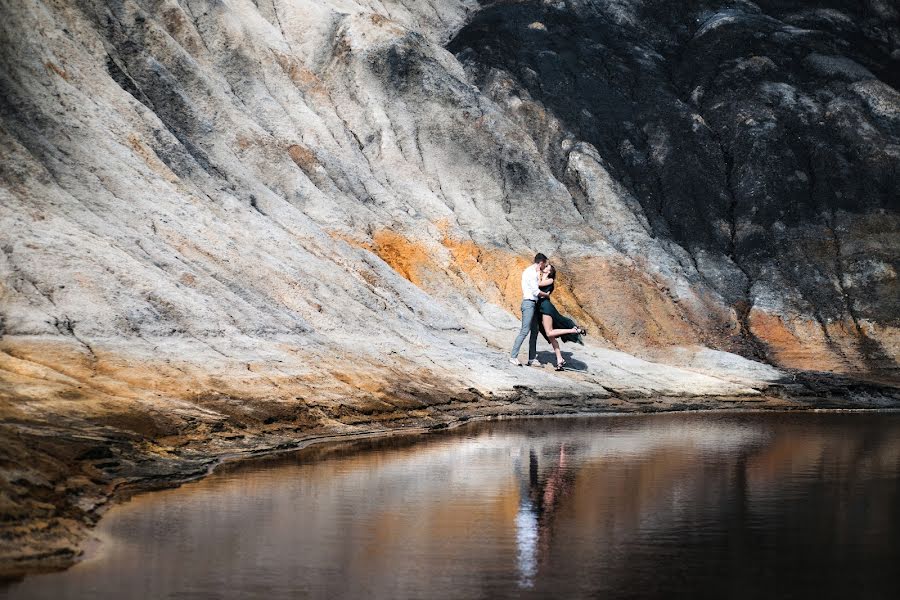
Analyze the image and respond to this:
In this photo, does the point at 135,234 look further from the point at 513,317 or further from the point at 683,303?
the point at 683,303

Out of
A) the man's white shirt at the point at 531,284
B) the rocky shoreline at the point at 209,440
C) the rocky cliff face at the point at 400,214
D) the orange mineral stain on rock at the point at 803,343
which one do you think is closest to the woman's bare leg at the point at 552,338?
the man's white shirt at the point at 531,284

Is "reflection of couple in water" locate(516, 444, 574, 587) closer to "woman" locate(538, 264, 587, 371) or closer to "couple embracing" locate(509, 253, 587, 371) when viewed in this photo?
"couple embracing" locate(509, 253, 587, 371)

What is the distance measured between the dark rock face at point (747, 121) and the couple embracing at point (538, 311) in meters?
11.5

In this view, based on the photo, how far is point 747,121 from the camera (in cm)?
4162

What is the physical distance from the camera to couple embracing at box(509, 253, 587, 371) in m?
24.8

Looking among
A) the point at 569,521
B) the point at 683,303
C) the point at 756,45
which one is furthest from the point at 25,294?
the point at 756,45

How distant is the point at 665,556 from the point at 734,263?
29.6 metres

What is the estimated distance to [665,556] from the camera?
898cm

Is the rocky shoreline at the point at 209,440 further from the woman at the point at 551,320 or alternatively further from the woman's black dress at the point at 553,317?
the woman's black dress at the point at 553,317

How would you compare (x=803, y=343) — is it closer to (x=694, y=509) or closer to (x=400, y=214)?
(x=400, y=214)

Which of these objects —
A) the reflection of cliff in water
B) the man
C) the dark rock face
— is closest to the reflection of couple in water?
the reflection of cliff in water

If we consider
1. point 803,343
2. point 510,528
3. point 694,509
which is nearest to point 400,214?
point 803,343

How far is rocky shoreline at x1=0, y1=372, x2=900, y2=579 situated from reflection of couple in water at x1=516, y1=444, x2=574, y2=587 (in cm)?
350

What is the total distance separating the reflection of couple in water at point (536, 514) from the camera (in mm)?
8789
